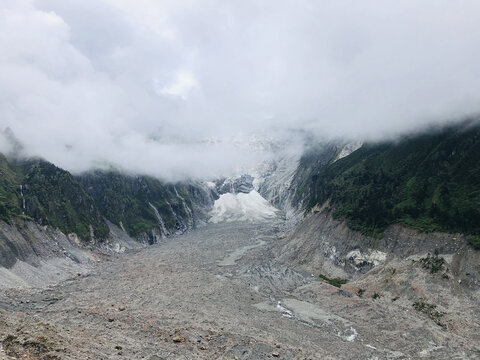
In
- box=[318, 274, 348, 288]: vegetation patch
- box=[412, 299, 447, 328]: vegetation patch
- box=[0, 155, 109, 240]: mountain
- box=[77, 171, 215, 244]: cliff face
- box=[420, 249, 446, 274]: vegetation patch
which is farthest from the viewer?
box=[77, 171, 215, 244]: cliff face

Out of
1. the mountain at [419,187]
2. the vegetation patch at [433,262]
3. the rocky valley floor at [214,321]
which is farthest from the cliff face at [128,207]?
the vegetation patch at [433,262]

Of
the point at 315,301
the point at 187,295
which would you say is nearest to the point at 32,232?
the point at 187,295

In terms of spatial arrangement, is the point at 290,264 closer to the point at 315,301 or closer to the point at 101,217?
the point at 315,301

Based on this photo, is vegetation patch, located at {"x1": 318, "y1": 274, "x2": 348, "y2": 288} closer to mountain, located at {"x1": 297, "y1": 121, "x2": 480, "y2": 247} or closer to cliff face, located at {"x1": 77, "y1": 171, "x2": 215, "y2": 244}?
mountain, located at {"x1": 297, "y1": 121, "x2": 480, "y2": 247}

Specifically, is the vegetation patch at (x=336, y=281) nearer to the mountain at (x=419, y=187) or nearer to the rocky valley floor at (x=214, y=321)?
the rocky valley floor at (x=214, y=321)

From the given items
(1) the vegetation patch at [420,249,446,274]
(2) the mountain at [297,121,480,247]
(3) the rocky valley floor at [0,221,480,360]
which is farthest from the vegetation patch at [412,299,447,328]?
(2) the mountain at [297,121,480,247]

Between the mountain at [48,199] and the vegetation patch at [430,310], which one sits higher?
the mountain at [48,199]

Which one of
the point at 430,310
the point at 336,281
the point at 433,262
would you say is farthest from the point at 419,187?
the point at 430,310
